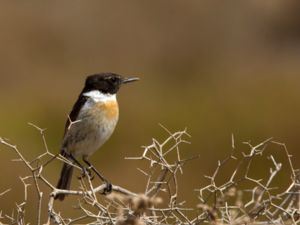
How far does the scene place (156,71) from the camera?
76.4 ft

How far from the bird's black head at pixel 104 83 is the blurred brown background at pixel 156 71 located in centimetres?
481

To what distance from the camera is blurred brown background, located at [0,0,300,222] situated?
1589 centimetres

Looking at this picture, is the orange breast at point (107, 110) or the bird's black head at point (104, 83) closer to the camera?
the orange breast at point (107, 110)

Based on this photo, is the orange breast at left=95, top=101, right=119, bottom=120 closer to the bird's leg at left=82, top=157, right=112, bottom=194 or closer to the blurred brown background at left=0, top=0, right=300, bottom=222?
the bird's leg at left=82, top=157, right=112, bottom=194

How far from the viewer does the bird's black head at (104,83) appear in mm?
7965

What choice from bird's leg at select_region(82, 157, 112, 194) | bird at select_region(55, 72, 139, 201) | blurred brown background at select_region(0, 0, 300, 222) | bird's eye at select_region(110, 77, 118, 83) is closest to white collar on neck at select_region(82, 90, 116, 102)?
bird at select_region(55, 72, 139, 201)

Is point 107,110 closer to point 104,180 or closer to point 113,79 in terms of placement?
point 113,79

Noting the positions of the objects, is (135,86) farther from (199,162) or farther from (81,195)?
(81,195)

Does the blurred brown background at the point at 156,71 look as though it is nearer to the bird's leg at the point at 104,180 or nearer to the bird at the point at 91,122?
the bird at the point at 91,122

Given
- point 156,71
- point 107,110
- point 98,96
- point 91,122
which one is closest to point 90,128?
point 91,122

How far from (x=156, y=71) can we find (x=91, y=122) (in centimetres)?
1569

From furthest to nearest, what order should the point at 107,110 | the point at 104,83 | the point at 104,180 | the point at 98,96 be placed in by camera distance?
the point at 104,83, the point at 98,96, the point at 107,110, the point at 104,180

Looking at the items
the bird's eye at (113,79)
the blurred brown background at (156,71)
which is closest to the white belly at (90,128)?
the bird's eye at (113,79)

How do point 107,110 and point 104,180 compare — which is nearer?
point 104,180
